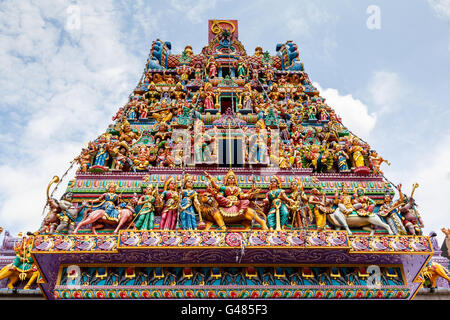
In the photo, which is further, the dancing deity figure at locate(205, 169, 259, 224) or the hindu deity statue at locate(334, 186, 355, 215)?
the hindu deity statue at locate(334, 186, 355, 215)

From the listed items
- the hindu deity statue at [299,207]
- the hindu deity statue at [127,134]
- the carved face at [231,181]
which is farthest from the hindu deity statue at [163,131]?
the hindu deity statue at [299,207]

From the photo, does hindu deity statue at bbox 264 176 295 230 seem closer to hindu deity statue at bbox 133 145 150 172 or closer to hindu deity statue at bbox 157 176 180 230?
hindu deity statue at bbox 157 176 180 230

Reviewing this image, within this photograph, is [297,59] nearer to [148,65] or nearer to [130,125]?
[148,65]

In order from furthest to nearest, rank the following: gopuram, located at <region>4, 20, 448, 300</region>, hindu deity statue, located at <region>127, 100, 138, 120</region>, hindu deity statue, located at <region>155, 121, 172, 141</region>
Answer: hindu deity statue, located at <region>127, 100, 138, 120</region> → hindu deity statue, located at <region>155, 121, 172, 141</region> → gopuram, located at <region>4, 20, 448, 300</region>

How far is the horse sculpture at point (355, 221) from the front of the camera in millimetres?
9789

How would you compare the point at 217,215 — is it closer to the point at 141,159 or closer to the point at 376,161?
the point at 141,159

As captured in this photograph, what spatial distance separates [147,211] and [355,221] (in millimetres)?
5231

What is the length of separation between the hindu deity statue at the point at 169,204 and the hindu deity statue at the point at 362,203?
15.1 ft

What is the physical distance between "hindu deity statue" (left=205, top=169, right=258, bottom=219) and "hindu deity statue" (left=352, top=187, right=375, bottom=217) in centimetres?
270

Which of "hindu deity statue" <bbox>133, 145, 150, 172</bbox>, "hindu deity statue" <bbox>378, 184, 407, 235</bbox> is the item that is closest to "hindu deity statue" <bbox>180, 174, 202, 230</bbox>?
"hindu deity statue" <bbox>133, 145, 150, 172</bbox>

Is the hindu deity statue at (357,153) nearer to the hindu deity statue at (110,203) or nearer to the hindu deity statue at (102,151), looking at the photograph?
the hindu deity statue at (110,203)

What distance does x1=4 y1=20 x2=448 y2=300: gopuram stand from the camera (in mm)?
8656
